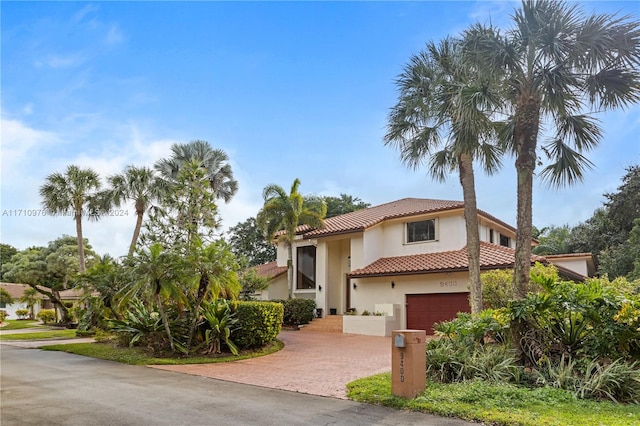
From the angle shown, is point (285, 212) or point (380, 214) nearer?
point (285, 212)

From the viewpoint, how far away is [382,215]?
26125mm

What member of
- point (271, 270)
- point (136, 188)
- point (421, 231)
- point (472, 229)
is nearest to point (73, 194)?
point (136, 188)

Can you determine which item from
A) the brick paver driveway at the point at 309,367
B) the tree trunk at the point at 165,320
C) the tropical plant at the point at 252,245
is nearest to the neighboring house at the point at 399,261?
the brick paver driveway at the point at 309,367

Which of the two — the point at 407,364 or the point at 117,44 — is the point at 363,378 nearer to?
the point at 407,364

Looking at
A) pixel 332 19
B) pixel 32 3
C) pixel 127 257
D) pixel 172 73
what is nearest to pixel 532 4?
pixel 332 19

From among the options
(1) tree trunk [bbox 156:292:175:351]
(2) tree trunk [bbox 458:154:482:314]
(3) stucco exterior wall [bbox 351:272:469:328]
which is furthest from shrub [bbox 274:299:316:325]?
(2) tree trunk [bbox 458:154:482:314]

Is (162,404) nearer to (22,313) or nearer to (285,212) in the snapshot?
(285,212)

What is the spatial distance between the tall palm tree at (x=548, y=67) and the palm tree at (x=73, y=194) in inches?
946

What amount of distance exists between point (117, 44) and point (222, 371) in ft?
29.7

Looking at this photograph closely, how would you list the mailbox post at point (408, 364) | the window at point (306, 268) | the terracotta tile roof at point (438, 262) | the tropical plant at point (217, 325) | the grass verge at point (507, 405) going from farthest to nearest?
the window at point (306, 268)
the terracotta tile roof at point (438, 262)
the tropical plant at point (217, 325)
the mailbox post at point (408, 364)
the grass verge at point (507, 405)

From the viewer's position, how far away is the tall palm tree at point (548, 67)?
10.6m

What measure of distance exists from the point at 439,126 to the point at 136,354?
1187 cm

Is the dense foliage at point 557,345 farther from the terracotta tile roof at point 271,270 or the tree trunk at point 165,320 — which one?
the terracotta tile roof at point 271,270

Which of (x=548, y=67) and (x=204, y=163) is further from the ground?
(x=204, y=163)
